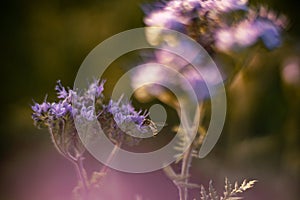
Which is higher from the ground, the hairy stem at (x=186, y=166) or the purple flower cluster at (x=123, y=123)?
the purple flower cluster at (x=123, y=123)

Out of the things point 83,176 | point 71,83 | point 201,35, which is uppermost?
point 71,83

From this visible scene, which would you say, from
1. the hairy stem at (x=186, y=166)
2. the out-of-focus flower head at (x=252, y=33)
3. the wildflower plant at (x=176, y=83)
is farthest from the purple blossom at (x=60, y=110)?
the out-of-focus flower head at (x=252, y=33)

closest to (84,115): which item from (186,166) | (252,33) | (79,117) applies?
(79,117)

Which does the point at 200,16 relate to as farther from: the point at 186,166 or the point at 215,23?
the point at 186,166

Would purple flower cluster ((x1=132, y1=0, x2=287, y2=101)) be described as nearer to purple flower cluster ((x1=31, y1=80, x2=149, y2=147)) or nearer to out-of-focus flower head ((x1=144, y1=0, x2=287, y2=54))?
out-of-focus flower head ((x1=144, y1=0, x2=287, y2=54))

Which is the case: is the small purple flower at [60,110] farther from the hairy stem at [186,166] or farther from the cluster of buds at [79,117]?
the hairy stem at [186,166]

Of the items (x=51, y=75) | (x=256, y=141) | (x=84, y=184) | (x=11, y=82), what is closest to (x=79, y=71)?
(x=51, y=75)

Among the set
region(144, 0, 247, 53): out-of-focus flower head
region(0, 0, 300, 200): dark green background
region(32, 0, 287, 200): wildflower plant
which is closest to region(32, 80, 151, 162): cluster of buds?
region(32, 0, 287, 200): wildflower plant

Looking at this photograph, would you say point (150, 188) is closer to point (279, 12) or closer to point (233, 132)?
point (233, 132)
